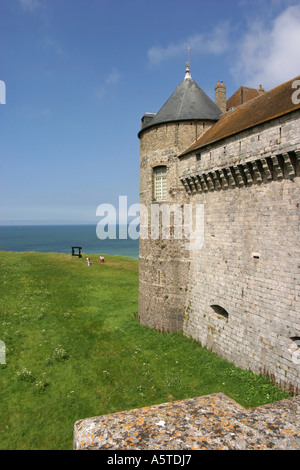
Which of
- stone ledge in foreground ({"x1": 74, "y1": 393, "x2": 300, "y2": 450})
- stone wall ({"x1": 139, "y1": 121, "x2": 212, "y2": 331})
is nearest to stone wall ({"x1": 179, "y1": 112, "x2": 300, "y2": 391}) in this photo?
stone wall ({"x1": 139, "y1": 121, "x2": 212, "y2": 331})

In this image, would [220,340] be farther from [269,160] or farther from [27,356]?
[27,356]

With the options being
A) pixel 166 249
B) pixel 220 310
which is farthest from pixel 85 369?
pixel 166 249

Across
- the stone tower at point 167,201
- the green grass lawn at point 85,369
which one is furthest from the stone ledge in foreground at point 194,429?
the stone tower at point 167,201

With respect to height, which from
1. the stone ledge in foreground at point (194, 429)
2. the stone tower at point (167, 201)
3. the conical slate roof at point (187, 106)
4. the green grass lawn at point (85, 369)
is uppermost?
the conical slate roof at point (187, 106)

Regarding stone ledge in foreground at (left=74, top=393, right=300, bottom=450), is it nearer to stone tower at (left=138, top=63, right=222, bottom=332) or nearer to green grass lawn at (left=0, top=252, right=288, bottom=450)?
green grass lawn at (left=0, top=252, right=288, bottom=450)

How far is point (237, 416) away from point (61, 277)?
25.2 metres

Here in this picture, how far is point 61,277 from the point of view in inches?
1088

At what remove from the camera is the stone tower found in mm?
15922

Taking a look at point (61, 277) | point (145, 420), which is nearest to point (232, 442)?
point (145, 420)

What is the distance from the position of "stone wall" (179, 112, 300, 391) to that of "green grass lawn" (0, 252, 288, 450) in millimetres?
1164

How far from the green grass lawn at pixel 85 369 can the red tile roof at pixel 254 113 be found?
31.8 feet

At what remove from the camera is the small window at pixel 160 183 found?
54.8ft

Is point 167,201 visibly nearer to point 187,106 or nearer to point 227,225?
point 227,225

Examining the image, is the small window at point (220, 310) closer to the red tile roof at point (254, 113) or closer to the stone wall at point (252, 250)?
the stone wall at point (252, 250)
